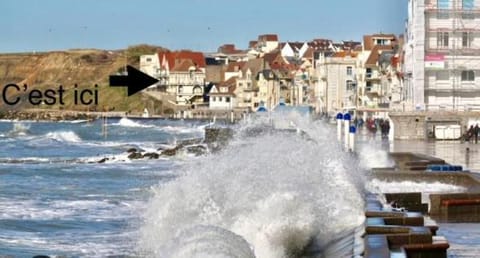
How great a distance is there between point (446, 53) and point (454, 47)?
25.7 inches

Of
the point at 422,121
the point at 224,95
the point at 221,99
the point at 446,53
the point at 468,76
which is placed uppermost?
the point at 446,53

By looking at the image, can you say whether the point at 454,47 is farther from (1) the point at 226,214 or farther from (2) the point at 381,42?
(2) the point at 381,42

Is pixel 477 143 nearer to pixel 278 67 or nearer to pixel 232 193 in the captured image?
pixel 232 193

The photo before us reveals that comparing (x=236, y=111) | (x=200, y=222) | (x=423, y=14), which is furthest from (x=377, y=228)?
(x=236, y=111)

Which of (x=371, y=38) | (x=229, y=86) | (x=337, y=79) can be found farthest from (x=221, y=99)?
(x=371, y=38)

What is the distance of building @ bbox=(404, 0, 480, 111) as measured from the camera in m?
70.4

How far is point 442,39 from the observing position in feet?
233

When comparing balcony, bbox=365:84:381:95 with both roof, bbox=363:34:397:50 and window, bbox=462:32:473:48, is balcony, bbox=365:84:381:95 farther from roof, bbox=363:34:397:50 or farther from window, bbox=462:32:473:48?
window, bbox=462:32:473:48

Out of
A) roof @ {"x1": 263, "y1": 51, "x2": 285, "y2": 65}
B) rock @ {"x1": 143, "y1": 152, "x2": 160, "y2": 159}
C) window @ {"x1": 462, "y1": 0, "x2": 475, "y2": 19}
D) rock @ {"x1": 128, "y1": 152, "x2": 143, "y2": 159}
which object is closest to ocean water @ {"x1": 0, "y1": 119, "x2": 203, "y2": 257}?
rock @ {"x1": 128, "y1": 152, "x2": 143, "y2": 159}

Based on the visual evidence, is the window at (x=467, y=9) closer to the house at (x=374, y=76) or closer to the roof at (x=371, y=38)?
the house at (x=374, y=76)

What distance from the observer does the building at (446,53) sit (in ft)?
231

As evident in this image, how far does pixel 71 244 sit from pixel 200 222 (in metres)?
5.13

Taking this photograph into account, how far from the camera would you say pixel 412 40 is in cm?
7306

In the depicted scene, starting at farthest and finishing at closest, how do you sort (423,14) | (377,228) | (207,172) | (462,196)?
(423,14) → (462,196) → (207,172) → (377,228)
